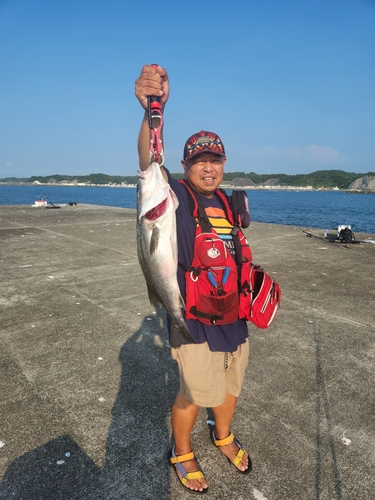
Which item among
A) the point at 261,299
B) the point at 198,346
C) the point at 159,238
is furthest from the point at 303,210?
the point at 159,238

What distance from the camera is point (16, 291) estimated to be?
20.6ft

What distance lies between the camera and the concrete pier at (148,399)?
2428 mm

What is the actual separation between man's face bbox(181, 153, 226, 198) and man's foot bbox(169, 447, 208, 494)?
6.72 feet

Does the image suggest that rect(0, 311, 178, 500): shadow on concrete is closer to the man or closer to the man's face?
the man

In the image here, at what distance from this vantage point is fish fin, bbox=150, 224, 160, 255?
6.85 feet

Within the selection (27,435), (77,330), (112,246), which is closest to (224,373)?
(27,435)

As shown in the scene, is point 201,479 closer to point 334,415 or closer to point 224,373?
point 224,373

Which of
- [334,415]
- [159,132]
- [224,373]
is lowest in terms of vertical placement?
[334,415]

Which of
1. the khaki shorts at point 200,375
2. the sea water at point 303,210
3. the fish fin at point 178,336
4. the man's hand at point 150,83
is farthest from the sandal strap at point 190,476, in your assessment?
the sea water at point 303,210

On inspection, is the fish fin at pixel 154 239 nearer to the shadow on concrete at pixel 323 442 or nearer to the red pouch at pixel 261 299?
the red pouch at pixel 261 299

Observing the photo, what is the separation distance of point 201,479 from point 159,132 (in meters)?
2.51

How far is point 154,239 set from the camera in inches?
82.9

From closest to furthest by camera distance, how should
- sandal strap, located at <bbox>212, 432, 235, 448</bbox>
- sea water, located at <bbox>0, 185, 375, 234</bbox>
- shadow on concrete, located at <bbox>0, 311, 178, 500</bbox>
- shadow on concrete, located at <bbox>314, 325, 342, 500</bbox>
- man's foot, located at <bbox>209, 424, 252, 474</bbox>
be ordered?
shadow on concrete, located at <bbox>0, 311, 178, 500</bbox> < shadow on concrete, located at <bbox>314, 325, 342, 500</bbox> < man's foot, located at <bbox>209, 424, 252, 474</bbox> < sandal strap, located at <bbox>212, 432, 235, 448</bbox> < sea water, located at <bbox>0, 185, 375, 234</bbox>

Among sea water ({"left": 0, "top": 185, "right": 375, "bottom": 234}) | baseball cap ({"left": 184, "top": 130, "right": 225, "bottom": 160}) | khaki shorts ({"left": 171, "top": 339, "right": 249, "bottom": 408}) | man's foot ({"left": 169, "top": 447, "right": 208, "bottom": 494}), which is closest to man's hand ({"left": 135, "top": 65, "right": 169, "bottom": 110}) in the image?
baseball cap ({"left": 184, "top": 130, "right": 225, "bottom": 160})
